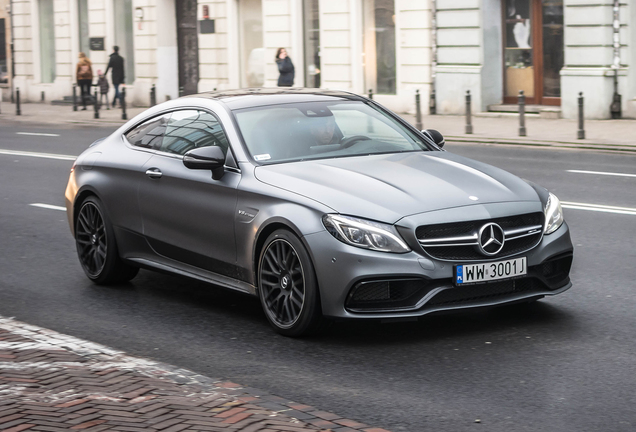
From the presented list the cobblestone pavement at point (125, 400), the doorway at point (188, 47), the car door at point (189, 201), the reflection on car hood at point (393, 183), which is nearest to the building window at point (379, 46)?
the doorway at point (188, 47)

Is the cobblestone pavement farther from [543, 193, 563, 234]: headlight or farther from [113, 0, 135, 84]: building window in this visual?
[113, 0, 135, 84]: building window

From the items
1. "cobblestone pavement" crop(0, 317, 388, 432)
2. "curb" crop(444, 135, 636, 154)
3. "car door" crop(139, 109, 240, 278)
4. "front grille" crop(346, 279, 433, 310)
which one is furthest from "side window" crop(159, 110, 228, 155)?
"curb" crop(444, 135, 636, 154)

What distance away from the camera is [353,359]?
634cm

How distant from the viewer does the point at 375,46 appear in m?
30.6

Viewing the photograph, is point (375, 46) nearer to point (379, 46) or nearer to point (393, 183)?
point (379, 46)

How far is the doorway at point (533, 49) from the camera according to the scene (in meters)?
26.6

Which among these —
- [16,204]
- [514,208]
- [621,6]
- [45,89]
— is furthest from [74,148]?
[45,89]

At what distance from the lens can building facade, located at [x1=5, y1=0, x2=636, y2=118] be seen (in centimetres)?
2506

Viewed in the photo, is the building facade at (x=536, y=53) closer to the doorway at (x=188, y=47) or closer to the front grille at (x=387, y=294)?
the doorway at (x=188, y=47)

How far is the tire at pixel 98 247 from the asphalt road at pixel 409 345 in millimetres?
111

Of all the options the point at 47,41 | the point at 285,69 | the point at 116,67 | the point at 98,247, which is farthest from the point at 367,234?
the point at 47,41

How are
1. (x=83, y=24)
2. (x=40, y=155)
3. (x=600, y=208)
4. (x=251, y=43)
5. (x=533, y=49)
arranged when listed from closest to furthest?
(x=600, y=208) → (x=40, y=155) → (x=533, y=49) → (x=251, y=43) → (x=83, y=24)

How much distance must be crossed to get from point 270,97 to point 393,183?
1629 mm

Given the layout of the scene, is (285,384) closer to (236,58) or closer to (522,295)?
(522,295)
